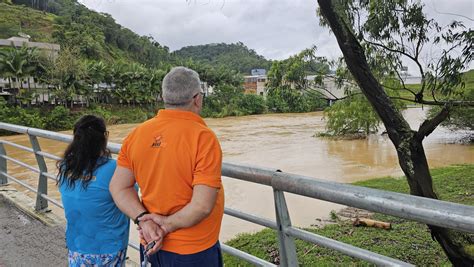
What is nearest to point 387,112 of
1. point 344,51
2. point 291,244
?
point 344,51

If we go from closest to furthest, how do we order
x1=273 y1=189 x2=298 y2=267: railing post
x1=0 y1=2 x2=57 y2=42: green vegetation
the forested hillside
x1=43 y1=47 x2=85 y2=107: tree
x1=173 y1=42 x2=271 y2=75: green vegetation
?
1. x1=273 y1=189 x2=298 y2=267: railing post
2. x1=43 y1=47 x2=85 y2=107: tree
3. the forested hillside
4. x1=0 y1=2 x2=57 y2=42: green vegetation
5. x1=173 y1=42 x2=271 y2=75: green vegetation

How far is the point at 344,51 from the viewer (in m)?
2.81

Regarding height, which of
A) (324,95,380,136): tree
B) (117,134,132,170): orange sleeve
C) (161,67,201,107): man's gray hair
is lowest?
(324,95,380,136): tree

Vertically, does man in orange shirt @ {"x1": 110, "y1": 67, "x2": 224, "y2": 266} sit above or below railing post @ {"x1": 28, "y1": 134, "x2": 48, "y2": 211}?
above

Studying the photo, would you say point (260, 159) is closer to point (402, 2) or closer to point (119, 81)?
point (402, 2)

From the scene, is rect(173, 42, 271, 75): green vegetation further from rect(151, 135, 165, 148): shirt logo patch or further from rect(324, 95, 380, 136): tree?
rect(151, 135, 165, 148): shirt logo patch

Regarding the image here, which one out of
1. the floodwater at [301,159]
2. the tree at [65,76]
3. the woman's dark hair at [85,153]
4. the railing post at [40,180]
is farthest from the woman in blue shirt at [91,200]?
the tree at [65,76]

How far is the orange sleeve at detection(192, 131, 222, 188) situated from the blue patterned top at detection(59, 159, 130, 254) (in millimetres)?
751

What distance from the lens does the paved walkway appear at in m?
3.01

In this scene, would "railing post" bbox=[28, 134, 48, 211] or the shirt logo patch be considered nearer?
the shirt logo patch

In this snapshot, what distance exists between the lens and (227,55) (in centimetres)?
9788

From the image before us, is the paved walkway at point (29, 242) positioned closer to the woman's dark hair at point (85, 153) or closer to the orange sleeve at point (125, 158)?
the woman's dark hair at point (85, 153)

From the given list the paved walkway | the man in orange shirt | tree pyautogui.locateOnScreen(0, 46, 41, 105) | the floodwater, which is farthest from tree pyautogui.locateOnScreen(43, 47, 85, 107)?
the man in orange shirt

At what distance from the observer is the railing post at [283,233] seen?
151 centimetres
